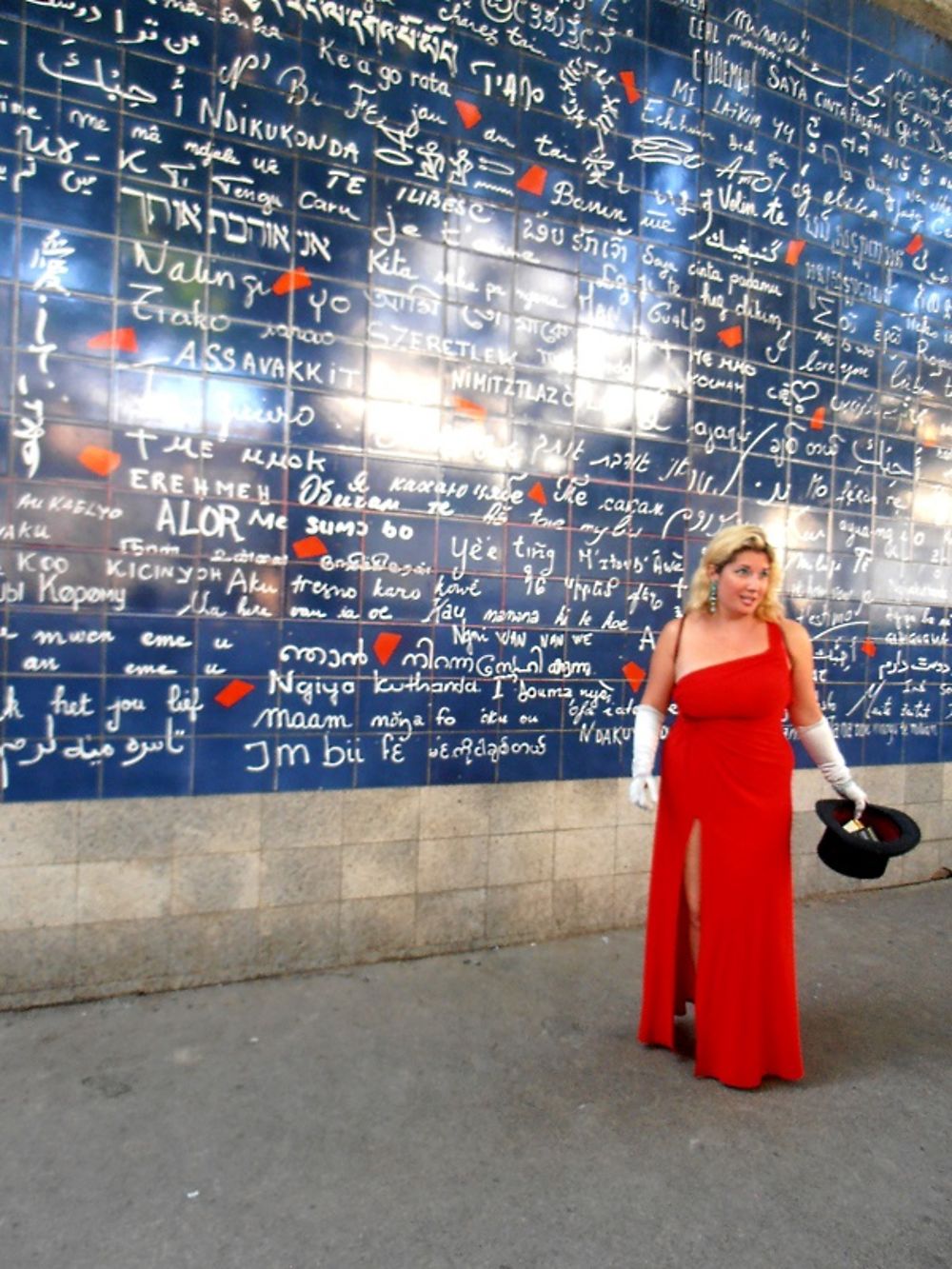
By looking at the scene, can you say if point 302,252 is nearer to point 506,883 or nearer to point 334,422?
point 334,422

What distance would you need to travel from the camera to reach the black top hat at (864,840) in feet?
9.03

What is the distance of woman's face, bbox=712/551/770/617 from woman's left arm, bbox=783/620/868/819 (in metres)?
0.21

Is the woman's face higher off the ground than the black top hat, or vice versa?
the woman's face

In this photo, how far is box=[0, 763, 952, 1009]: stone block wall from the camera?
10.8ft

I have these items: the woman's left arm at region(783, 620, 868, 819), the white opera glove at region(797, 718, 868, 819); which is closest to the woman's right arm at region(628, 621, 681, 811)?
the woman's left arm at region(783, 620, 868, 819)

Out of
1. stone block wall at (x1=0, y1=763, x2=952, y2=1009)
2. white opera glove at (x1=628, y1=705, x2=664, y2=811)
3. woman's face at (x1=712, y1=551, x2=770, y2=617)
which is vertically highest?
woman's face at (x1=712, y1=551, x2=770, y2=617)

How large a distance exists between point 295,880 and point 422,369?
244 cm

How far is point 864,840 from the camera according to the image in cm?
278

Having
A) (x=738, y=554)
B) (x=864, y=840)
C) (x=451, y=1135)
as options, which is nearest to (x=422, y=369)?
(x=738, y=554)

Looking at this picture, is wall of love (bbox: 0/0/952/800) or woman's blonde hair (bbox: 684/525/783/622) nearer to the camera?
woman's blonde hair (bbox: 684/525/783/622)

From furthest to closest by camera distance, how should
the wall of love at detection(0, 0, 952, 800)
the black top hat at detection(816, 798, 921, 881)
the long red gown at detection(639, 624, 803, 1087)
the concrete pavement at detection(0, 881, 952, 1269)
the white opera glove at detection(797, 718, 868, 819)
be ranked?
the wall of love at detection(0, 0, 952, 800)
the white opera glove at detection(797, 718, 868, 819)
the long red gown at detection(639, 624, 803, 1087)
the black top hat at detection(816, 798, 921, 881)
the concrete pavement at detection(0, 881, 952, 1269)

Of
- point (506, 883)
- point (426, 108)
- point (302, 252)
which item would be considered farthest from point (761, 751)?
point (426, 108)

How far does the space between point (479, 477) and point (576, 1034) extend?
8.22 ft

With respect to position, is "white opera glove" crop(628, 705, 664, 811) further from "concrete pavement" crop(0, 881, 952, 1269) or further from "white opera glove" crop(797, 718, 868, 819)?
"concrete pavement" crop(0, 881, 952, 1269)
